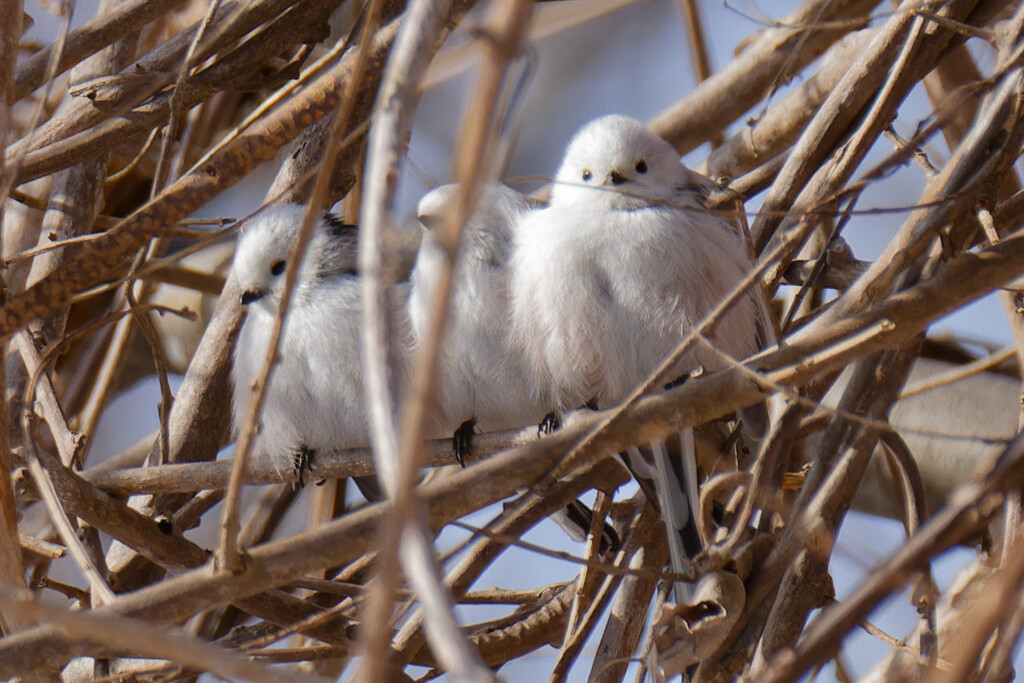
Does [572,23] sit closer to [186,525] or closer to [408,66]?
[186,525]

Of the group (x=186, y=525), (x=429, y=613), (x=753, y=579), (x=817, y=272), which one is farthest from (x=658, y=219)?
(x=429, y=613)

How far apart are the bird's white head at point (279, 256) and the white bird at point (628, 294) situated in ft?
1.61

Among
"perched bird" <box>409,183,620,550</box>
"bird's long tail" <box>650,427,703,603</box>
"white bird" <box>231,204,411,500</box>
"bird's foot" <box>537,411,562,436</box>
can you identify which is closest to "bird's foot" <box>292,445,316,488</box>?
"white bird" <box>231,204,411,500</box>

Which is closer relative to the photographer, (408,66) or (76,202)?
(408,66)

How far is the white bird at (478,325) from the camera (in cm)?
231

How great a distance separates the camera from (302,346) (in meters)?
2.43

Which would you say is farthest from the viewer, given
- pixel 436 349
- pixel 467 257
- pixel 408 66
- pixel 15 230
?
pixel 15 230

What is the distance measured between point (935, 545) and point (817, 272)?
1.02 m

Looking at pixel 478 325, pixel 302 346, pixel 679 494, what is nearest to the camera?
pixel 679 494

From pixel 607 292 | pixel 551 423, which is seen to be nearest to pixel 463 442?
pixel 551 423

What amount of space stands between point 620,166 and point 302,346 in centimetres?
79

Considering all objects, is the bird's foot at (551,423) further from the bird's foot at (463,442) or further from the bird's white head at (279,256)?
the bird's white head at (279,256)

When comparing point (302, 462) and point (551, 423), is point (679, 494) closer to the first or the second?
point (551, 423)

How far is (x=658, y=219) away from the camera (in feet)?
7.17
